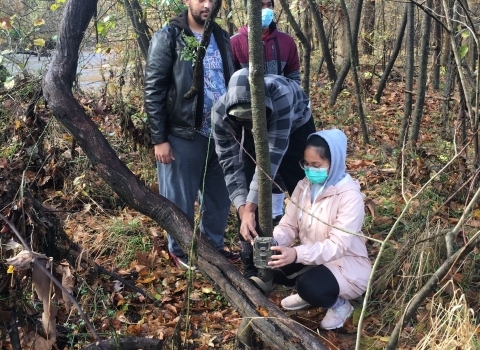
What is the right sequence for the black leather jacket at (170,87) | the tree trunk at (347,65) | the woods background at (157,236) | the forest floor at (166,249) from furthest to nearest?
the tree trunk at (347,65)
the black leather jacket at (170,87)
the forest floor at (166,249)
the woods background at (157,236)

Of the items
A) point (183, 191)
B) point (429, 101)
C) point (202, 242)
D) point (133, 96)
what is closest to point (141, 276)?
point (183, 191)

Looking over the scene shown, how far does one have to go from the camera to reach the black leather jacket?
3.13m

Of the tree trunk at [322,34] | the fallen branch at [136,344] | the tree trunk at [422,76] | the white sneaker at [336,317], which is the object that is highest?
the tree trunk at [322,34]

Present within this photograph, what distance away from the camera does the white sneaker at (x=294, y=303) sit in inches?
118

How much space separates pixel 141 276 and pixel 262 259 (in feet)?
4.62

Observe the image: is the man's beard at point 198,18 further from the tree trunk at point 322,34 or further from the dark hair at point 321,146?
the tree trunk at point 322,34

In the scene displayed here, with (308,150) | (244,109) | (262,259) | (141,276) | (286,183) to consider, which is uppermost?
(244,109)

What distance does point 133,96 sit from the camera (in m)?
7.73

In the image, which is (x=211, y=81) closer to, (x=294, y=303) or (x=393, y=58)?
(x=294, y=303)

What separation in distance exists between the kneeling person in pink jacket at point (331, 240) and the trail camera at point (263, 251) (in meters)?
0.21

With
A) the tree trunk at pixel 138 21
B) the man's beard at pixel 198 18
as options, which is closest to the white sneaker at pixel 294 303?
the man's beard at pixel 198 18

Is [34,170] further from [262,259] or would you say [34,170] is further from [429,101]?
[429,101]

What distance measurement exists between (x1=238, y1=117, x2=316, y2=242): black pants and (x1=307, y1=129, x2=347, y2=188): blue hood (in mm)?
326

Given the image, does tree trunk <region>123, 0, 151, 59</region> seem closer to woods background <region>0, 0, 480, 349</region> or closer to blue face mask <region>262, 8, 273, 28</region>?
woods background <region>0, 0, 480, 349</region>
